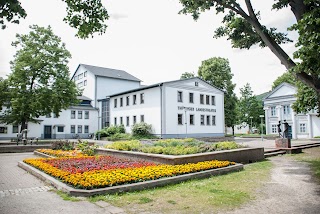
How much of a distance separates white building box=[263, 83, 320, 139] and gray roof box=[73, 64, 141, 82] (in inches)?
1124

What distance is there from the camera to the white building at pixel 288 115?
39312 millimetres

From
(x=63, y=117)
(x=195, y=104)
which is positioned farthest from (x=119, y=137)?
(x=63, y=117)

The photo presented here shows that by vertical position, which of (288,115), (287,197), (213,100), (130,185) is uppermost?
(213,100)

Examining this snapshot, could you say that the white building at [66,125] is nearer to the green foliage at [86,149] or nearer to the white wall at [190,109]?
the white wall at [190,109]

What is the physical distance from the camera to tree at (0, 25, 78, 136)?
2605cm

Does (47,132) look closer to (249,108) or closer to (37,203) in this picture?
(37,203)

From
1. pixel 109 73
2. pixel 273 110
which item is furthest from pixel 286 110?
pixel 109 73

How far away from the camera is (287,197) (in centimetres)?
650

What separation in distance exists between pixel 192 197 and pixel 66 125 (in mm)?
43497

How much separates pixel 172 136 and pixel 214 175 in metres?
23.1

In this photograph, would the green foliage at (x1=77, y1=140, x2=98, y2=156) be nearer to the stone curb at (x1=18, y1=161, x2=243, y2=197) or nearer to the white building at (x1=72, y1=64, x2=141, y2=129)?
the stone curb at (x1=18, y1=161, x2=243, y2=197)

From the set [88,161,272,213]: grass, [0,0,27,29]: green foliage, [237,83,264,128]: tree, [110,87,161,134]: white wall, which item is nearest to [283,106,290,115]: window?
[237,83,264,128]: tree

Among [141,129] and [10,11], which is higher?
[10,11]

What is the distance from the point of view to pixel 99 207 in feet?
18.4
